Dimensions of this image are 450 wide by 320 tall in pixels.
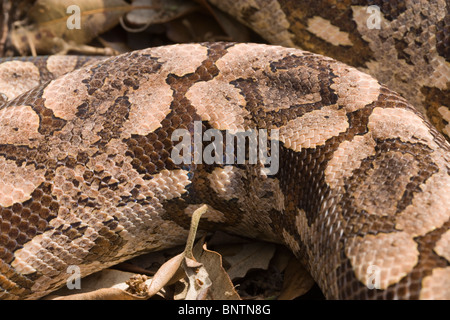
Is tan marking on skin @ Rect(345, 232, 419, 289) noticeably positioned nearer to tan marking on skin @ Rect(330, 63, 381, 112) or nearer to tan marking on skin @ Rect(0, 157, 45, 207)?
tan marking on skin @ Rect(330, 63, 381, 112)

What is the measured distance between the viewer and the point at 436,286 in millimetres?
2355

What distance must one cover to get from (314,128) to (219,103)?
0.66m

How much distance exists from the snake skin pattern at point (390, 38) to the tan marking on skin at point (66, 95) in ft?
6.54

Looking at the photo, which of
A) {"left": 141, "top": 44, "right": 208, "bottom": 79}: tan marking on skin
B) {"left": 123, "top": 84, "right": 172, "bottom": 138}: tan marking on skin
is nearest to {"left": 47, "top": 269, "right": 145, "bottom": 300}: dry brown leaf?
{"left": 123, "top": 84, "right": 172, "bottom": 138}: tan marking on skin

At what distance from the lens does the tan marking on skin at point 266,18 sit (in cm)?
456

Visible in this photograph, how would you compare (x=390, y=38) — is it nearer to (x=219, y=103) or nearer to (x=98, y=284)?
(x=219, y=103)

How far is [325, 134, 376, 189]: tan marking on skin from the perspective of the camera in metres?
2.88

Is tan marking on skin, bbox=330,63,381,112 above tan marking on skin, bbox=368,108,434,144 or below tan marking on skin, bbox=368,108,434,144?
above

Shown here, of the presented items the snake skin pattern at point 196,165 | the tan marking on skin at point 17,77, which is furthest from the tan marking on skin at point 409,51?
the tan marking on skin at point 17,77

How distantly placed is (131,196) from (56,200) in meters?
0.47

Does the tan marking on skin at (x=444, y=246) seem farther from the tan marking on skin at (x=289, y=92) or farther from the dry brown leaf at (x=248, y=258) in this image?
the dry brown leaf at (x=248, y=258)

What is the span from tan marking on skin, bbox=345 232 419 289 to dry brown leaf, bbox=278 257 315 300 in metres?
0.71

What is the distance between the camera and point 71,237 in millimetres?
3207
